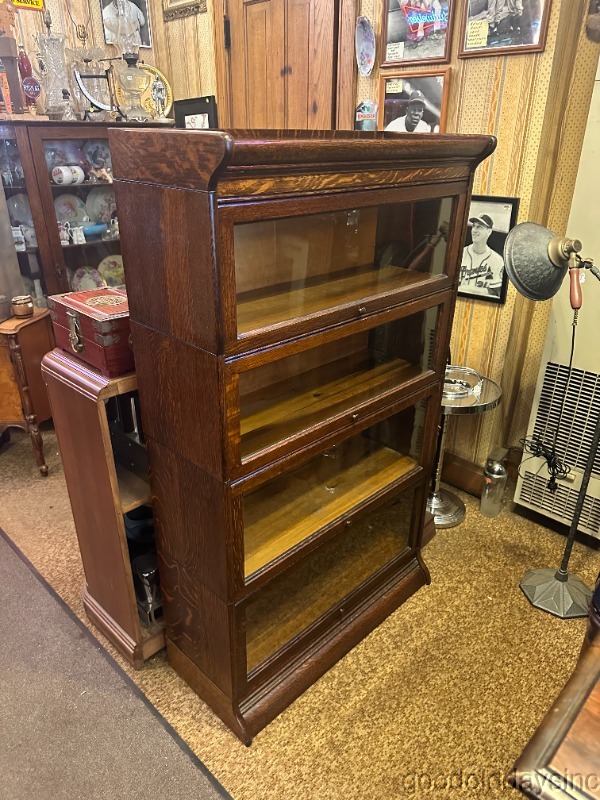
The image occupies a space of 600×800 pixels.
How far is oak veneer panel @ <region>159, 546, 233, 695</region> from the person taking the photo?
1420 millimetres

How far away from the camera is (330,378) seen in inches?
64.9

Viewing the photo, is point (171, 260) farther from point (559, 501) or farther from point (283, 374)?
point (559, 501)

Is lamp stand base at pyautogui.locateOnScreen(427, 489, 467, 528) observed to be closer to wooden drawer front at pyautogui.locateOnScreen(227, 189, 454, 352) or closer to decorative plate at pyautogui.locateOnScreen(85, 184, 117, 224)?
wooden drawer front at pyautogui.locateOnScreen(227, 189, 454, 352)

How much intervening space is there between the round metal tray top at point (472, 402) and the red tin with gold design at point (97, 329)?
3.89ft

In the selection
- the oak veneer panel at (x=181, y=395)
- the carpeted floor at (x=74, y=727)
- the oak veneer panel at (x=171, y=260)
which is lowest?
the carpeted floor at (x=74, y=727)

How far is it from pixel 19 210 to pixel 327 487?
7.55 ft

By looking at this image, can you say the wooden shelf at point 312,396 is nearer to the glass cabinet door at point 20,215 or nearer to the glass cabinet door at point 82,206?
the glass cabinet door at point 20,215

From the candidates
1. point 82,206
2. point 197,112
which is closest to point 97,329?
point 82,206

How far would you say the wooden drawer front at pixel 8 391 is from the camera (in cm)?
254

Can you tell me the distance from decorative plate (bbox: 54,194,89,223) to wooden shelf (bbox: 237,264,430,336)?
210 cm

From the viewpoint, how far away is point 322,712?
160 cm

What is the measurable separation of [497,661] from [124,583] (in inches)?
46.0

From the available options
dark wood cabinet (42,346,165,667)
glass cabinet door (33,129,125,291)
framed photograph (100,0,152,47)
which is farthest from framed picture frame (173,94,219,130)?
dark wood cabinet (42,346,165,667)

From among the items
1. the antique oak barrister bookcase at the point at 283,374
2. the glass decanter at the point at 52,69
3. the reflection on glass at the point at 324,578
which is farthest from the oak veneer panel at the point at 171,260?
the glass decanter at the point at 52,69
